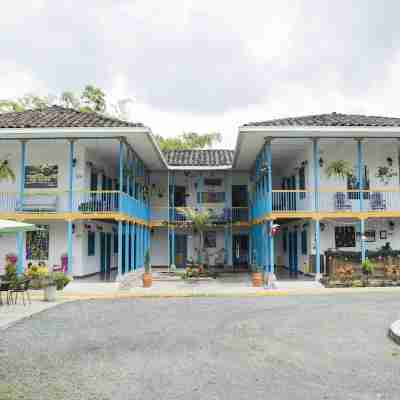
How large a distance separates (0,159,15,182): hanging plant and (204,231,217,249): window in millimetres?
11513

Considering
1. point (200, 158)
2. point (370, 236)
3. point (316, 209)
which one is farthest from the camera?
point (200, 158)

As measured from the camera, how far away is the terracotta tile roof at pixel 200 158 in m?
26.3

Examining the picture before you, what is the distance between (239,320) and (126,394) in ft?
17.1

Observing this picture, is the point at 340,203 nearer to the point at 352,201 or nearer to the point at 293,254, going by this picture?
the point at 352,201

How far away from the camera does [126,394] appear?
538 cm

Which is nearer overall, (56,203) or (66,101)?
(56,203)

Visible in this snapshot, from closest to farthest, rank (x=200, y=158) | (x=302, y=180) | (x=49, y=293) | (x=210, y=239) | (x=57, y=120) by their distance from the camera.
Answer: (x=49, y=293) → (x=57, y=120) → (x=302, y=180) → (x=210, y=239) → (x=200, y=158)

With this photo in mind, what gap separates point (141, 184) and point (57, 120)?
22.6 feet

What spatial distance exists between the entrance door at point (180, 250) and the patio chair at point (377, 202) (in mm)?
11556

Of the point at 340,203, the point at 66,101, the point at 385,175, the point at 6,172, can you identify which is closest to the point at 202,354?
the point at 340,203

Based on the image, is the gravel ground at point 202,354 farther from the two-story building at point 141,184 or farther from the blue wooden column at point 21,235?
the two-story building at point 141,184

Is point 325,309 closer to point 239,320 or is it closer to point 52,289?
point 239,320

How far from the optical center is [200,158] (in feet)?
90.7

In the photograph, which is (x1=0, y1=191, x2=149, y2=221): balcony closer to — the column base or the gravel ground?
the column base
